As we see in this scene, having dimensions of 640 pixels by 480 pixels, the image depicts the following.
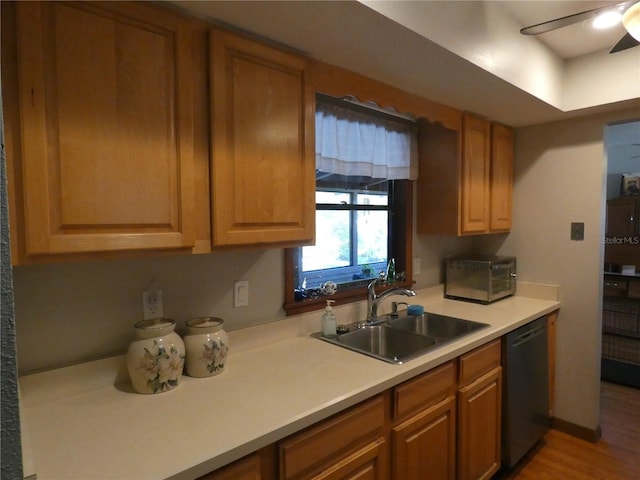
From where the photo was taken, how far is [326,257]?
2.19 m

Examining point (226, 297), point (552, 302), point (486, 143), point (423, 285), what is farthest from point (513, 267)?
point (226, 297)

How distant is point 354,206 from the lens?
7.51 ft

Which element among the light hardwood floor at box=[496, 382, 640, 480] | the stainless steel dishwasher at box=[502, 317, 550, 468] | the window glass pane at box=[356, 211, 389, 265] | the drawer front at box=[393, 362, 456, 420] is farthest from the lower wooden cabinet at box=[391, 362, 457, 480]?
the window glass pane at box=[356, 211, 389, 265]

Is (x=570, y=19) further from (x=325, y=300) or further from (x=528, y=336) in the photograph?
(x=528, y=336)

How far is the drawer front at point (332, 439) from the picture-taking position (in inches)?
44.5

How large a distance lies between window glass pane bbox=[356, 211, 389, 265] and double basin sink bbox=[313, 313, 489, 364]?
43 centimetres

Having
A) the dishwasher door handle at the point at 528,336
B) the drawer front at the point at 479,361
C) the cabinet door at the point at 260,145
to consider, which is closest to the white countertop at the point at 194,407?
the drawer front at the point at 479,361

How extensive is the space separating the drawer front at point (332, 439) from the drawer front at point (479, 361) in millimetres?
591

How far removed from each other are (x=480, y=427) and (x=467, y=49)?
1768 millimetres

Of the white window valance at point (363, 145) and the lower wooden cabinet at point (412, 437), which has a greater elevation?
the white window valance at point (363, 145)

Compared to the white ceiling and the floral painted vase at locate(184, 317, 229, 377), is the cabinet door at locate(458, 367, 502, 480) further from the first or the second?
the white ceiling

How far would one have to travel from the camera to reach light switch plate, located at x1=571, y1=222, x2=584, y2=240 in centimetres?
251

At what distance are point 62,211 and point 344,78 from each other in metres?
1.22

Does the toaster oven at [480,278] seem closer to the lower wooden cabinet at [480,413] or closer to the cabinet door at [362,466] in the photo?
the lower wooden cabinet at [480,413]
